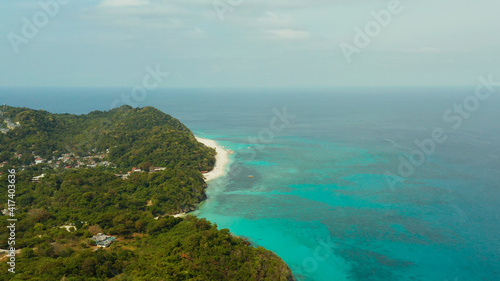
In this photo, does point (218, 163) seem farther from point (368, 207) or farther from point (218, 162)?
point (368, 207)

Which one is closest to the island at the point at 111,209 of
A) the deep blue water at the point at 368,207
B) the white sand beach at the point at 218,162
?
the white sand beach at the point at 218,162

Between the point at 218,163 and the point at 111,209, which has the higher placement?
the point at 218,163

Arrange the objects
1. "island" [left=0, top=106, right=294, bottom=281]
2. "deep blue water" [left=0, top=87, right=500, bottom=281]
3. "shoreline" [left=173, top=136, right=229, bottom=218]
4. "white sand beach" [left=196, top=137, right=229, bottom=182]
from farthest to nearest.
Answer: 1. "white sand beach" [left=196, top=137, right=229, bottom=182]
2. "shoreline" [left=173, top=136, right=229, bottom=218]
3. "deep blue water" [left=0, top=87, right=500, bottom=281]
4. "island" [left=0, top=106, right=294, bottom=281]

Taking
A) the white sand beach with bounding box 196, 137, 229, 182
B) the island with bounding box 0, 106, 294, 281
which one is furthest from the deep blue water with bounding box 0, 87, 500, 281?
the island with bounding box 0, 106, 294, 281

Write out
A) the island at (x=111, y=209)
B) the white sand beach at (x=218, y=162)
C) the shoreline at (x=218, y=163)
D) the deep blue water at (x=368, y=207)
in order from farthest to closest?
the white sand beach at (x=218, y=162), the shoreline at (x=218, y=163), the deep blue water at (x=368, y=207), the island at (x=111, y=209)

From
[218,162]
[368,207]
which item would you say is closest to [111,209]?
[218,162]

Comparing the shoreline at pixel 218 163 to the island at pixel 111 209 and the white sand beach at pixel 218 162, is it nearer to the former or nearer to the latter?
the white sand beach at pixel 218 162

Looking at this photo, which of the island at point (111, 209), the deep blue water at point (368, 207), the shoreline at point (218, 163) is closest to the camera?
the island at point (111, 209)

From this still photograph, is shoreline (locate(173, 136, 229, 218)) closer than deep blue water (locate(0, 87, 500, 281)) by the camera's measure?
No

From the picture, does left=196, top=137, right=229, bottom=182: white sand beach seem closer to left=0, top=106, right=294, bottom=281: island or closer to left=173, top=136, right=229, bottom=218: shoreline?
left=173, top=136, right=229, bottom=218: shoreline
